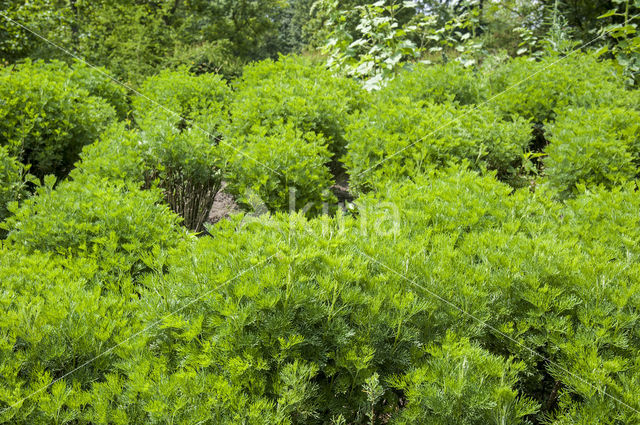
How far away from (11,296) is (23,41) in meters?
10.6

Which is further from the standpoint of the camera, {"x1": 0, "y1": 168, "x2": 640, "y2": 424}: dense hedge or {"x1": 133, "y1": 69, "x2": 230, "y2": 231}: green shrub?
{"x1": 133, "y1": 69, "x2": 230, "y2": 231}: green shrub

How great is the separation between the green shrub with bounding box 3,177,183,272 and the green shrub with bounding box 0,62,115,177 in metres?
1.98

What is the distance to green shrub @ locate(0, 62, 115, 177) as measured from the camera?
180 inches

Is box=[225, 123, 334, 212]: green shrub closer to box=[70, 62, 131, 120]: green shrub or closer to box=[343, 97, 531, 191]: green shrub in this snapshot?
box=[343, 97, 531, 191]: green shrub

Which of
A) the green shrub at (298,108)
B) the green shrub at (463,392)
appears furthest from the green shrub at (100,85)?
the green shrub at (463,392)

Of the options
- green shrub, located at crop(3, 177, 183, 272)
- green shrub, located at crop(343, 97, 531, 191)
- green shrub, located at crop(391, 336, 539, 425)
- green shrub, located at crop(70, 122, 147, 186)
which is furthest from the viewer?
green shrub, located at crop(343, 97, 531, 191)

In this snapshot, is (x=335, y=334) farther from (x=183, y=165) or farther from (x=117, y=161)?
(x=183, y=165)

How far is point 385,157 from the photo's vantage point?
4.10 metres

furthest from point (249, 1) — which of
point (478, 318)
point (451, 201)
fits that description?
point (478, 318)

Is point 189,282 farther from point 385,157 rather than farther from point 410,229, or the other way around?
point 385,157

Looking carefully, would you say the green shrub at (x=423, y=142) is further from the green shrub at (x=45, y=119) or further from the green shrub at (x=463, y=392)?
the green shrub at (x=45, y=119)

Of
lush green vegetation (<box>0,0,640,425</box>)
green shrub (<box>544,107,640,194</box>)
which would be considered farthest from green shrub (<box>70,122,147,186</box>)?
green shrub (<box>544,107,640,194</box>)

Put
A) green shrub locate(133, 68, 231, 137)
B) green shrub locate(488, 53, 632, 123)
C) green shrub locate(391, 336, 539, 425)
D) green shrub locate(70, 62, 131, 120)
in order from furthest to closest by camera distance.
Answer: green shrub locate(70, 62, 131, 120) → green shrub locate(133, 68, 231, 137) → green shrub locate(488, 53, 632, 123) → green shrub locate(391, 336, 539, 425)

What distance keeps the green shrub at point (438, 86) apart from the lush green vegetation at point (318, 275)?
2.69 feet
